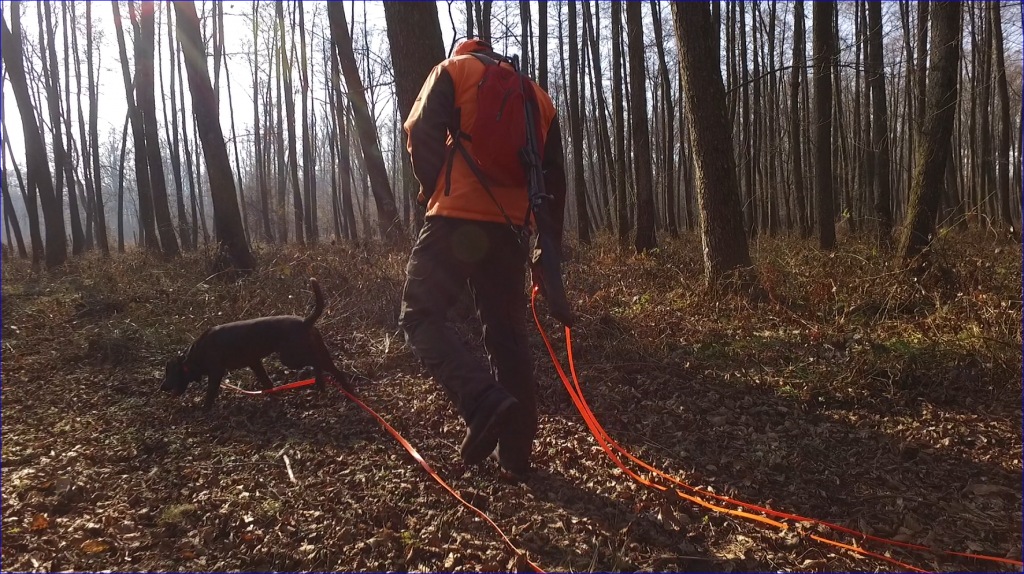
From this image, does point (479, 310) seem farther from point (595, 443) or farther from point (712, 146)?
point (712, 146)

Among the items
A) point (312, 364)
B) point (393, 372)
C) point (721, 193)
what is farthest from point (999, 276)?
point (312, 364)

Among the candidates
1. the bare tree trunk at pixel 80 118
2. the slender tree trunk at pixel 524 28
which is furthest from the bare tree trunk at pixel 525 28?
the bare tree trunk at pixel 80 118

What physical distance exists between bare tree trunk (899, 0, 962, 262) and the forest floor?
43 centimetres

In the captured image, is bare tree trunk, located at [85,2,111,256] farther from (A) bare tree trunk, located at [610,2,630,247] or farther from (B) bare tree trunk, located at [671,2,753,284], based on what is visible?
(B) bare tree trunk, located at [671,2,753,284]

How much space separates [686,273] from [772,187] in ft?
34.9

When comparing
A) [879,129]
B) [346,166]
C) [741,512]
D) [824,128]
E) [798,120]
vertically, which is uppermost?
[346,166]

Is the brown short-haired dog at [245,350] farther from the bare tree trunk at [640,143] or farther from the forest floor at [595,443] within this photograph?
the bare tree trunk at [640,143]

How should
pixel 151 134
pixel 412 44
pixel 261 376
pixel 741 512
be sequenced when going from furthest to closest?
1. pixel 151 134
2. pixel 412 44
3. pixel 261 376
4. pixel 741 512

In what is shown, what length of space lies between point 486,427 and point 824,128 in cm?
883

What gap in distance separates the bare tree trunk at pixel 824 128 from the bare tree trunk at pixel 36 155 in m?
13.9

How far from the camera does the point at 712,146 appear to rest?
5.57 meters

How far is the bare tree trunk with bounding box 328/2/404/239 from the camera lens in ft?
27.5

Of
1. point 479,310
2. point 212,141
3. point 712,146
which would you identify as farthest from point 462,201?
point 212,141

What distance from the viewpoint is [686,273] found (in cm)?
666
